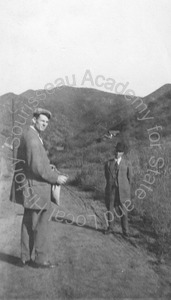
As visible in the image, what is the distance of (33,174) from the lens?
11.3 ft

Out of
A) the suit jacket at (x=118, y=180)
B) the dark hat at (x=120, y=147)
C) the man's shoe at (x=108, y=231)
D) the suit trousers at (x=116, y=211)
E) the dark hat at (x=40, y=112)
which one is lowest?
the man's shoe at (x=108, y=231)

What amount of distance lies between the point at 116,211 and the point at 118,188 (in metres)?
0.29

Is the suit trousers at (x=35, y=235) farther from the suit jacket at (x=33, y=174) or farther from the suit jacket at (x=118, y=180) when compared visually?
the suit jacket at (x=118, y=180)

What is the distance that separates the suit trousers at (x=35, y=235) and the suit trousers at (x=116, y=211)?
3.19 ft

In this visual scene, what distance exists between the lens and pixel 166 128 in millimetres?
5004

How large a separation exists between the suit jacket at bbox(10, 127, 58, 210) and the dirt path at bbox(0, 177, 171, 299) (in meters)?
0.69

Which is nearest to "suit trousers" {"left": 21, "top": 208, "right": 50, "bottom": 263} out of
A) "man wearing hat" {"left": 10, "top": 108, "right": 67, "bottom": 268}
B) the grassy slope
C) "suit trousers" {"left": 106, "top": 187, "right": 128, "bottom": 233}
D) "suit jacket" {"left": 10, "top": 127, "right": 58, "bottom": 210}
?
"man wearing hat" {"left": 10, "top": 108, "right": 67, "bottom": 268}

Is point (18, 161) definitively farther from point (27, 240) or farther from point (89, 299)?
point (89, 299)

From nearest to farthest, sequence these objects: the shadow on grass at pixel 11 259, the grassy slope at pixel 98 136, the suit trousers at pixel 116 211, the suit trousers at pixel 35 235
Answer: the suit trousers at pixel 35 235 → the shadow on grass at pixel 11 259 → the suit trousers at pixel 116 211 → the grassy slope at pixel 98 136

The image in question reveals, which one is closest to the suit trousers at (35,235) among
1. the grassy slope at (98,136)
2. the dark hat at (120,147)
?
the grassy slope at (98,136)

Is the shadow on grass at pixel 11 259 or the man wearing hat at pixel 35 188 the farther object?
the shadow on grass at pixel 11 259

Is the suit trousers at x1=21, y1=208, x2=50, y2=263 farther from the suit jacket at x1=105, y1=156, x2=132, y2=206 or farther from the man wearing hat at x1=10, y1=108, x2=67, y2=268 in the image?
the suit jacket at x1=105, y1=156, x2=132, y2=206

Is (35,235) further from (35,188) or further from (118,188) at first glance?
(118,188)

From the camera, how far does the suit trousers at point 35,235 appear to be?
347 cm
